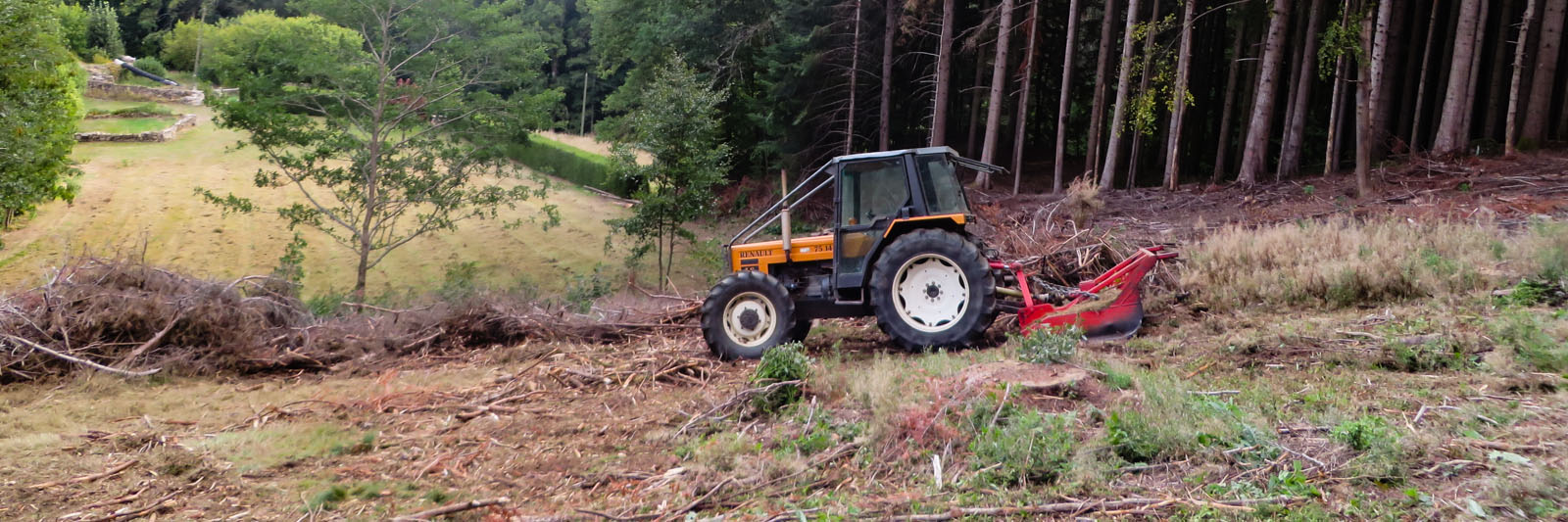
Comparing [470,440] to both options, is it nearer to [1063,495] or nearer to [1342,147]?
[1063,495]

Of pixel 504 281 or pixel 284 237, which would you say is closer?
pixel 504 281

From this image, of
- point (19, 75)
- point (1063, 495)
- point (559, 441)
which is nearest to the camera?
point (1063, 495)

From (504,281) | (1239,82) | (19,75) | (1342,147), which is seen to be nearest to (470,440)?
(19,75)

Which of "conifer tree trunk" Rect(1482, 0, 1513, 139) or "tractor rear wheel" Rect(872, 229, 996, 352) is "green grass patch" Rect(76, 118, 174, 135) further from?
"conifer tree trunk" Rect(1482, 0, 1513, 139)

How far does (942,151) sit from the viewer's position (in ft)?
27.4

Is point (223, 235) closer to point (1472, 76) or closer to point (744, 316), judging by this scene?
point (744, 316)

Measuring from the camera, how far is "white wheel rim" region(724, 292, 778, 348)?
8.66 meters

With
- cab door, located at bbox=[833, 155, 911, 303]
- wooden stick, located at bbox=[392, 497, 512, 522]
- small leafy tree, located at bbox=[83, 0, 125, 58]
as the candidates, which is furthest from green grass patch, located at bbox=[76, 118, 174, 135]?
wooden stick, located at bbox=[392, 497, 512, 522]

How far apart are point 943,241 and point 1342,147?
2175 cm

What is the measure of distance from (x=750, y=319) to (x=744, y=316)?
0.21 ft

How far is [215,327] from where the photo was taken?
9.80 metres

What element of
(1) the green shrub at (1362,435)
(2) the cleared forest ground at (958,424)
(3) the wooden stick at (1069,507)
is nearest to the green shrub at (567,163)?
(2) the cleared forest ground at (958,424)

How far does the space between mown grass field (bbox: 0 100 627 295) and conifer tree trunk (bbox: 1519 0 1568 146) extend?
21.7 m

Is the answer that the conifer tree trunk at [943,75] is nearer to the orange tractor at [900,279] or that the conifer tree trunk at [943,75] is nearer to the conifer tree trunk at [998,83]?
the conifer tree trunk at [998,83]
